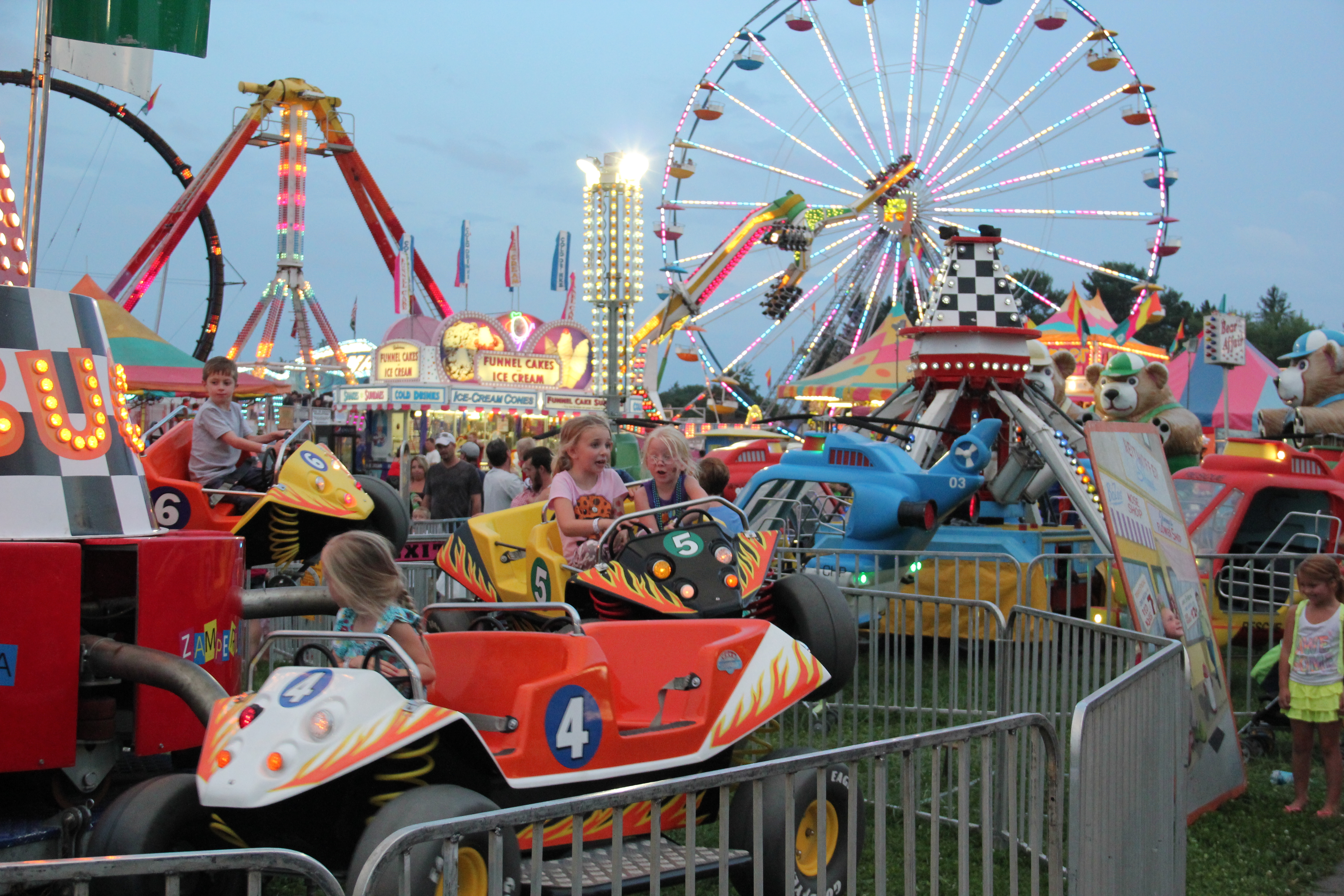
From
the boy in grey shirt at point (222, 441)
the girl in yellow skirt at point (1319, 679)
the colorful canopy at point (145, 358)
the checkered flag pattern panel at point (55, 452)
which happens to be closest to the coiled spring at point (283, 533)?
the boy in grey shirt at point (222, 441)

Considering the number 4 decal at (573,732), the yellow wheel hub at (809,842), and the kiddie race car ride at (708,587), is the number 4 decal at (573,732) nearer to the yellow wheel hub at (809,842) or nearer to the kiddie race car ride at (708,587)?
the yellow wheel hub at (809,842)

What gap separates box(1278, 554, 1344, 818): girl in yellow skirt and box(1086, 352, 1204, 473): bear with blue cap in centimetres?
474

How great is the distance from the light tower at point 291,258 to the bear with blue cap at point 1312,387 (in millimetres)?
24935

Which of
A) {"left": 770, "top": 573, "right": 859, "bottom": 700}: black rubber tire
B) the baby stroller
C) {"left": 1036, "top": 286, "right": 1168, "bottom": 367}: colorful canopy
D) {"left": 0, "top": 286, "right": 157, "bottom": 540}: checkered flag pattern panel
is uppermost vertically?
{"left": 1036, "top": 286, "right": 1168, "bottom": 367}: colorful canopy

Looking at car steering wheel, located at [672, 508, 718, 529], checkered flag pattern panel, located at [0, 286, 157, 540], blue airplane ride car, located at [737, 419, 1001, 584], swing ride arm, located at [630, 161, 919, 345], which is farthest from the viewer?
swing ride arm, located at [630, 161, 919, 345]

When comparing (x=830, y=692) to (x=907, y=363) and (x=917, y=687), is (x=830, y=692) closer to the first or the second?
(x=917, y=687)

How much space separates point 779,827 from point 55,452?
2432mm

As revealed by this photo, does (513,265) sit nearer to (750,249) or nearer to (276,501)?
(750,249)

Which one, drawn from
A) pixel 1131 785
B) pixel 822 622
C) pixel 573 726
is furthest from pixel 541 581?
pixel 1131 785

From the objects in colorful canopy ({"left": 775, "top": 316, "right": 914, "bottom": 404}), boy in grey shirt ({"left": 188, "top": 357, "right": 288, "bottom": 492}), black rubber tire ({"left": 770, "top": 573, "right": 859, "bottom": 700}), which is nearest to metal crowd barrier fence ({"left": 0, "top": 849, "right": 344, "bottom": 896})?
black rubber tire ({"left": 770, "top": 573, "right": 859, "bottom": 700})

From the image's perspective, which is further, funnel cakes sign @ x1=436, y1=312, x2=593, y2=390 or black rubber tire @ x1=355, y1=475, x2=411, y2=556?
funnel cakes sign @ x1=436, y1=312, x2=593, y2=390

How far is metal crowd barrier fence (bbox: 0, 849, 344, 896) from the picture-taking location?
1.55 metres

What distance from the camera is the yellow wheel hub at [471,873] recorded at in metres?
2.62

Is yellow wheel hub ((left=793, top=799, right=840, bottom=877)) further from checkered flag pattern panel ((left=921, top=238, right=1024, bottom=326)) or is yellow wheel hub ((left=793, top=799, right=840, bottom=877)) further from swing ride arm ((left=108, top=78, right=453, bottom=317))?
swing ride arm ((left=108, top=78, right=453, bottom=317))
